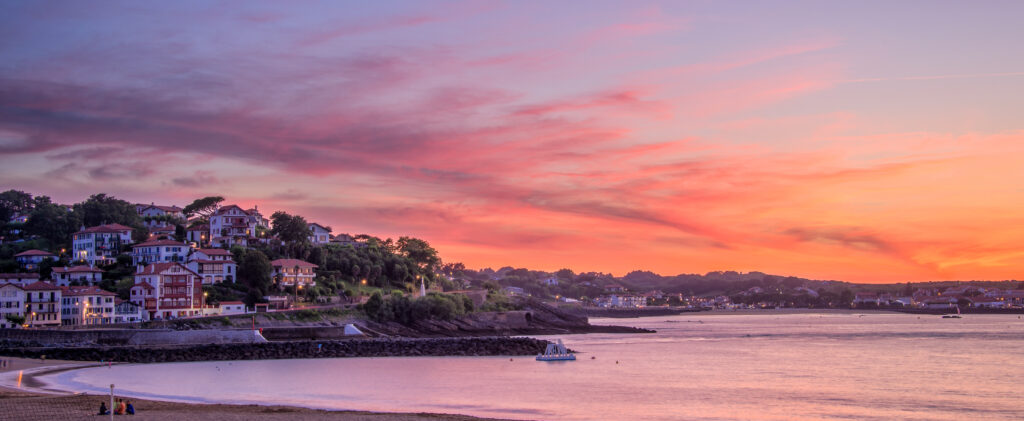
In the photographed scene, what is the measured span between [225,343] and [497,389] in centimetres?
3998

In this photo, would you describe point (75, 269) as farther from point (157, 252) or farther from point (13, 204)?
point (13, 204)

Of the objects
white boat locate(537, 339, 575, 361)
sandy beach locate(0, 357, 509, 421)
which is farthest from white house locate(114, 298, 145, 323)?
sandy beach locate(0, 357, 509, 421)

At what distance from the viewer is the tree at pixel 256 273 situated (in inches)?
4001

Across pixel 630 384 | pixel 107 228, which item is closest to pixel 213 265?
pixel 107 228

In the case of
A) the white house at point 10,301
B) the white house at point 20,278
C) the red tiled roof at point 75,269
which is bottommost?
the white house at point 10,301

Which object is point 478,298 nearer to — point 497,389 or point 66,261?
point 66,261

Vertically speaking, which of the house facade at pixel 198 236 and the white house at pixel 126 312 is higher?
the house facade at pixel 198 236

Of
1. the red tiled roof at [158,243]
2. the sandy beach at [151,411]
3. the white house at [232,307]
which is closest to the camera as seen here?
the sandy beach at [151,411]

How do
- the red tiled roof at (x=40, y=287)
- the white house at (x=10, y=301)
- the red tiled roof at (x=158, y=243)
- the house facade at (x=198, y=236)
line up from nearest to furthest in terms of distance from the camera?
the white house at (x=10, y=301) → the red tiled roof at (x=40, y=287) → the red tiled roof at (x=158, y=243) → the house facade at (x=198, y=236)

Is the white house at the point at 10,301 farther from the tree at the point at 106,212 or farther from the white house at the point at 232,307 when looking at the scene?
the tree at the point at 106,212

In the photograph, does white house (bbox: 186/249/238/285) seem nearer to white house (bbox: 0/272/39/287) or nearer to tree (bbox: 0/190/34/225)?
white house (bbox: 0/272/39/287)

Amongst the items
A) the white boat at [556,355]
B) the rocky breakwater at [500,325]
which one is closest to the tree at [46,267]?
the rocky breakwater at [500,325]

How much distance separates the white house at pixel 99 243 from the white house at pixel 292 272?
22451 mm

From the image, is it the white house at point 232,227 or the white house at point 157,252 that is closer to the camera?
the white house at point 157,252
